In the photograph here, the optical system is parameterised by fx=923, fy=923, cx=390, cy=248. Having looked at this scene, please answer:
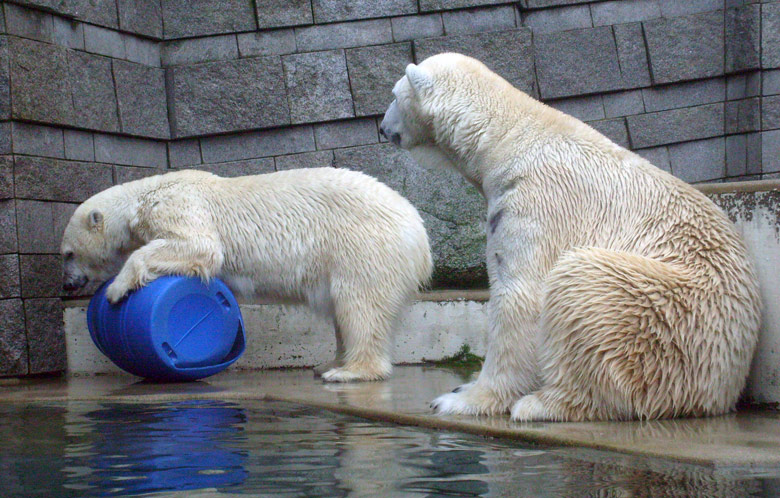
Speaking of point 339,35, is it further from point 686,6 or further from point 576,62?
point 686,6

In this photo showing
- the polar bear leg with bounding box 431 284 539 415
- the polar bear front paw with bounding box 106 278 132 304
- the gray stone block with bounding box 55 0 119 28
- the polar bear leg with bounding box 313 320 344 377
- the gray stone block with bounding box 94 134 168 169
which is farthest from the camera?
the gray stone block with bounding box 94 134 168 169

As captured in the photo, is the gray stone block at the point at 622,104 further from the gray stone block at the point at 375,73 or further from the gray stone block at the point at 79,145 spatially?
the gray stone block at the point at 79,145

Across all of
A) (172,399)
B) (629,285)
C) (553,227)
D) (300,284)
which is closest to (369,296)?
(300,284)

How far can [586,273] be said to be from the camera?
3391 millimetres

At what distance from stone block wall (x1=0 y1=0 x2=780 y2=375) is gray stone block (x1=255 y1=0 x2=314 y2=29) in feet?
0.04

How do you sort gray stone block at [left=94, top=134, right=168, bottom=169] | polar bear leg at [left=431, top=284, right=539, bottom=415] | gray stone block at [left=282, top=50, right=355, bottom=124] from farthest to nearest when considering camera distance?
gray stone block at [left=282, top=50, right=355, bottom=124] → gray stone block at [left=94, top=134, right=168, bottom=169] → polar bear leg at [left=431, top=284, right=539, bottom=415]

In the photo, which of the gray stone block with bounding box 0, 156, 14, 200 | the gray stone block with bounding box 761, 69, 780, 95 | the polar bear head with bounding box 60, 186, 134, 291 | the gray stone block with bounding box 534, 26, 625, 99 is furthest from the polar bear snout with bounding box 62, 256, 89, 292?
the gray stone block with bounding box 761, 69, 780, 95

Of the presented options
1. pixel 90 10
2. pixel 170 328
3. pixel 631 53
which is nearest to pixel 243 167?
pixel 90 10

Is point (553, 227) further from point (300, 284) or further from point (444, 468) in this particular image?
point (300, 284)

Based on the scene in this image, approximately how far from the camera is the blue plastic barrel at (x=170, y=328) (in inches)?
215

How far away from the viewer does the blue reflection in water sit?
8.29ft

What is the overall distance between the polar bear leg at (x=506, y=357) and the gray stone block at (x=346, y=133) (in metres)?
3.78

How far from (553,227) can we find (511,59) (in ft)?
12.3

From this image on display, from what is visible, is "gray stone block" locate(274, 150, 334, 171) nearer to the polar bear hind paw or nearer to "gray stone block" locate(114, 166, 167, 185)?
"gray stone block" locate(114, 166, 167, 185)
